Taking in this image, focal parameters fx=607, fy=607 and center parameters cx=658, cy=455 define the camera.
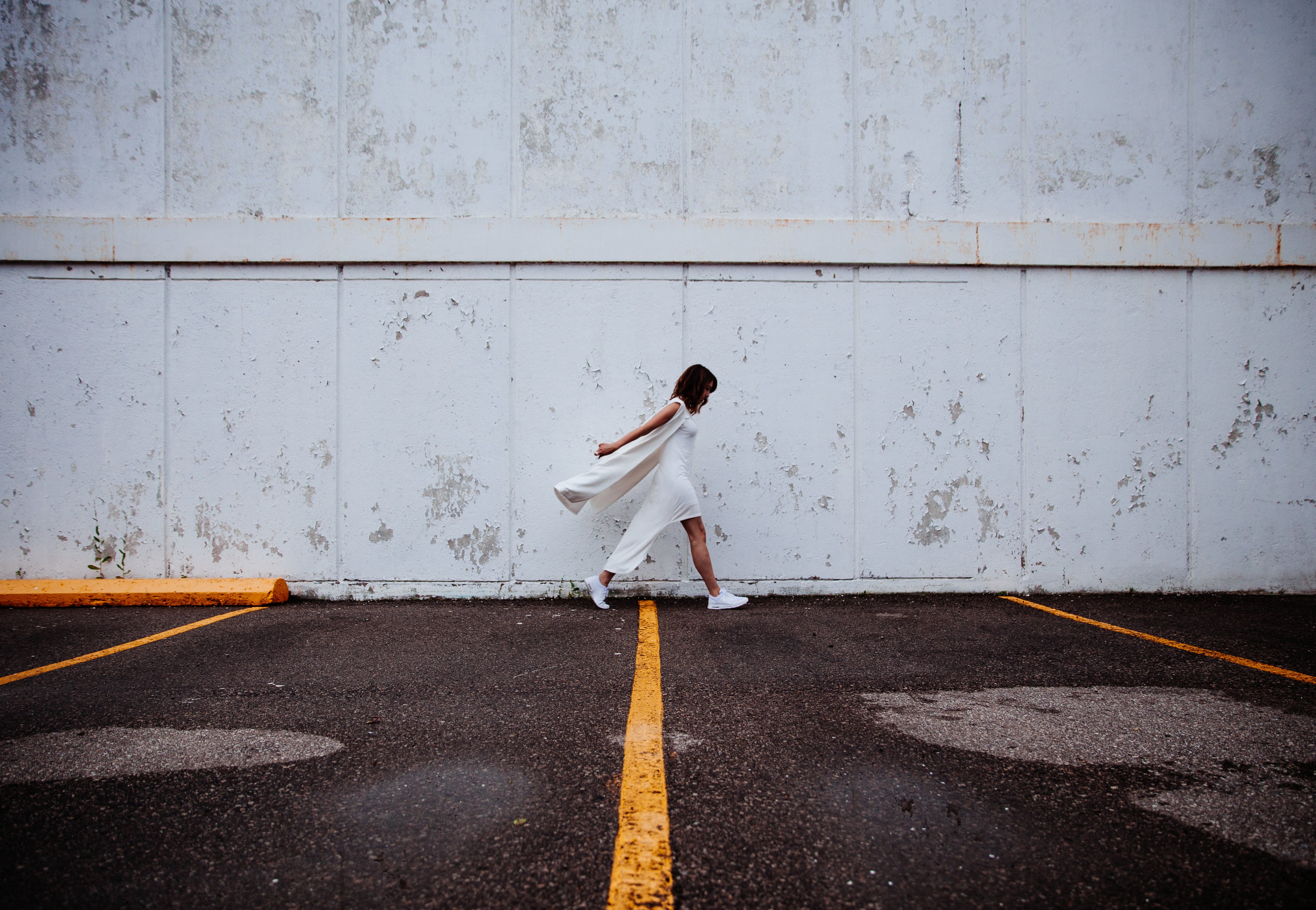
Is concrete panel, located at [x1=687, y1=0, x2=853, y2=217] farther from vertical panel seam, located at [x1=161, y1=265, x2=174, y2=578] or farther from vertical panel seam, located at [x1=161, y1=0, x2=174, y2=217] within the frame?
vertical panel seam, located at [x1=161, y1=265, x2=174, y2=578]

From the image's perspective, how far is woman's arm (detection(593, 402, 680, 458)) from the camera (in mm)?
4578

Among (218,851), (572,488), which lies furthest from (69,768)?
(572,488)

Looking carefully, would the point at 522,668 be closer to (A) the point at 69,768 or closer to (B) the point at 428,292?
(A) the point at 69,768

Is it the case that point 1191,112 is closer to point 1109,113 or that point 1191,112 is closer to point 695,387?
point 1109,113

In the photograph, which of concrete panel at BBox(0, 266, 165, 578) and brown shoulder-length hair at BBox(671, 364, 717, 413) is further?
concrete panel at BBox(0, 266, 165, 578)

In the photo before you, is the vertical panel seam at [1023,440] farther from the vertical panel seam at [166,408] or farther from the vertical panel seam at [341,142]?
the vertical panel seam at [166,408]

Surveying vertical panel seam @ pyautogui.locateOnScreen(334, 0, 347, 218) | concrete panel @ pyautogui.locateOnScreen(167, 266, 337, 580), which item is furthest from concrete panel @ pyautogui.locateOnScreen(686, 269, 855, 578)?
concrete panel @ pyautogui.locateOnScreen(167, 266, 337, 580)

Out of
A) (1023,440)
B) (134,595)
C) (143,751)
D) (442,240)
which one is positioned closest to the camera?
(143,751)

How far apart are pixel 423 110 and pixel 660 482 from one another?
3.87m

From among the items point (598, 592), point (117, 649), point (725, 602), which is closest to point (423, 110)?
point (598, 592)

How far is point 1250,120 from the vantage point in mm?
5445

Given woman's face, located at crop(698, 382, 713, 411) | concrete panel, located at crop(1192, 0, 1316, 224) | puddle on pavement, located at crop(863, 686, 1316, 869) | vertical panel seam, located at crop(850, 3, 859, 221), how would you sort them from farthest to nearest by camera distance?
concrete panel, located at crop(1192, 0, 1316, 224) → vertical panel seam, located at crop(850, 3, 859, 221) → woman's face, located at crop(698, 382, 713, 411) → puddle on pavement, located at crop(863, 686, 1316, 869)

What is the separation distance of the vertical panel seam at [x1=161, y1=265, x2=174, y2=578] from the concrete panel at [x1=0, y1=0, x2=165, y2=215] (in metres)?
0.75

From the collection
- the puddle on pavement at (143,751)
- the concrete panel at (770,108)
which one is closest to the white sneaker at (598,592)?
the puddle on pavement at (143,751)
